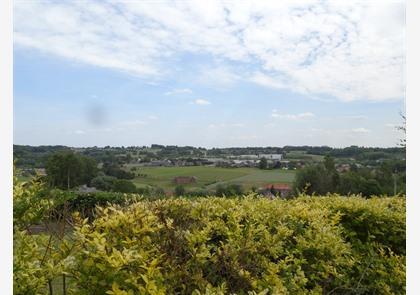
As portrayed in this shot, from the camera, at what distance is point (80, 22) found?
3.13 m

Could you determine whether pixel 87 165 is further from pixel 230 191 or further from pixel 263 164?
pixel 263 164

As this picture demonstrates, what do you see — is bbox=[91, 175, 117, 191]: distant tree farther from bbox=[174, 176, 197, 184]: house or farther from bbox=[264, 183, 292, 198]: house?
bbox=[264, 183, 292, 198]: house

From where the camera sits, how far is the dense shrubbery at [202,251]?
6.99 ft

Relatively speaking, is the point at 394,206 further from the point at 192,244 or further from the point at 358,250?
the point at 192,244

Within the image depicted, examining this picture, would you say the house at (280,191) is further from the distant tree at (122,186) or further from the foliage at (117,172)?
the distant tree at (122,186)

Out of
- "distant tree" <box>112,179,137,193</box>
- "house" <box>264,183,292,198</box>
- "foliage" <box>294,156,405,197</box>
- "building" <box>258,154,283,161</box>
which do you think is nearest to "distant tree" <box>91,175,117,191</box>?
"distant tree" <box>112,179,137,193</box>

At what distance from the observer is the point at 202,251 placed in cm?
270

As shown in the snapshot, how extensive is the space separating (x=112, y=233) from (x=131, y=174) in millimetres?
10365
